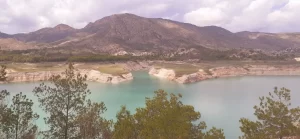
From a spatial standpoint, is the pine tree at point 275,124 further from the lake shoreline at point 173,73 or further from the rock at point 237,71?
the rock at point 237,71

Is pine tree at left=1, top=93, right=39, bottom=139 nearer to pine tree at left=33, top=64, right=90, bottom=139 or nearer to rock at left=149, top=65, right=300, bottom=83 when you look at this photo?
pine tree at left=33, top=64, right=90, bottom=139

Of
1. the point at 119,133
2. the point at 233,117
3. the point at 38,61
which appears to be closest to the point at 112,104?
the point at 233,117

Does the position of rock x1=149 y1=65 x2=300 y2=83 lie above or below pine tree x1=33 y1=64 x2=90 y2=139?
below

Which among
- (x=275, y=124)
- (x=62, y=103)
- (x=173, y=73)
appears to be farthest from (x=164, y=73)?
(x=275, y=124)

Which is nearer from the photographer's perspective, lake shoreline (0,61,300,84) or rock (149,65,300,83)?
lake shoreline (0,61,300,84)

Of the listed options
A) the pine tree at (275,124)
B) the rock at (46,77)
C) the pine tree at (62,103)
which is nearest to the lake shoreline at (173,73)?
the rock at (46,77)

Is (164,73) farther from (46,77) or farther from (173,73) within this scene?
(46,77)

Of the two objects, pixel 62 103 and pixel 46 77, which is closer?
pixel 62 103

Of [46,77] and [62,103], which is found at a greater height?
[62,103]

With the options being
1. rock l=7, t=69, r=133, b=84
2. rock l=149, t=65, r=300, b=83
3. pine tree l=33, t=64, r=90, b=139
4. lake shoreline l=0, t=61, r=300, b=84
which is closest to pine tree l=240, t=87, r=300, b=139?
pine tree l=33, t=64, r=90, b=139

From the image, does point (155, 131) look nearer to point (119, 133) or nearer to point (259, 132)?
point (119, 133)

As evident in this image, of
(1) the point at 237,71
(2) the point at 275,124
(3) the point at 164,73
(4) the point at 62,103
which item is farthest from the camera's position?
(1) the point at 237,71
